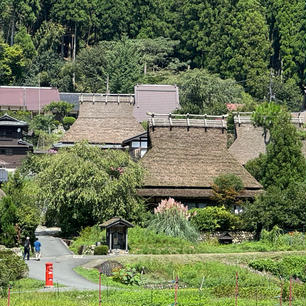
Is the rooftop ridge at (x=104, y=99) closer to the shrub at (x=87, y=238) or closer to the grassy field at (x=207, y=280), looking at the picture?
the shrub at (x=87, y=238)

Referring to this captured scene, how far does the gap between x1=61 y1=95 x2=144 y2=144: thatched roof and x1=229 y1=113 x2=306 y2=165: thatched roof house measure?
22.1 ft

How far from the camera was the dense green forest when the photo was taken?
10512cm

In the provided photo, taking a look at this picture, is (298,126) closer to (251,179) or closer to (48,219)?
(251,179)

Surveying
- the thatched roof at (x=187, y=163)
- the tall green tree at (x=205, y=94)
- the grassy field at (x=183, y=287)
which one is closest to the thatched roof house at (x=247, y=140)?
the tall green tree at (x=205, y=94)

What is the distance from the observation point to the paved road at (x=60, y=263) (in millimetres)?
42562

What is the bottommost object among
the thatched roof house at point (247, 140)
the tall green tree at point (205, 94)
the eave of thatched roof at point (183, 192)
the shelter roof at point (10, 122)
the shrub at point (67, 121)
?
the eave of thatched roof at point (183, 192)

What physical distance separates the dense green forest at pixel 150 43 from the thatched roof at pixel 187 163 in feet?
124

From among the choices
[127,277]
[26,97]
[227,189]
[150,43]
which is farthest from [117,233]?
[150,43]

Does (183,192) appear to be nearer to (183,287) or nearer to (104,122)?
(183,287)

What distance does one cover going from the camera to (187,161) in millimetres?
61469

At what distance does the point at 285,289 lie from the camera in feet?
136

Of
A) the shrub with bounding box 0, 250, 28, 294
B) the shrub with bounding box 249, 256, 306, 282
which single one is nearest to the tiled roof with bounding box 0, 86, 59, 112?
the shrub with bounding box 249, 256, 306, 282

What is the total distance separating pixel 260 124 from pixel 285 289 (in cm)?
3034

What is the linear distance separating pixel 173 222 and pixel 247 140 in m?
21.3
